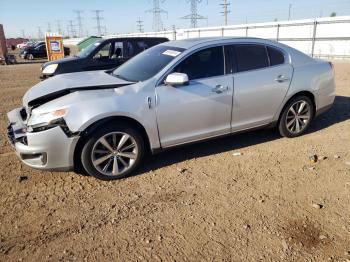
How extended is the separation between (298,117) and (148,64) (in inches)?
105

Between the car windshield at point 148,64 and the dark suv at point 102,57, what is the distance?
14.5ft

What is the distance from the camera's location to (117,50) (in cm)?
966

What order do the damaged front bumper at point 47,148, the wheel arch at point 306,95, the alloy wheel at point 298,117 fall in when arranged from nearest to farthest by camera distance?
1. the damaged front bumper at point 47,148
2. the wheel arch at point 306,95
3. the alloy wheel at point 298,117

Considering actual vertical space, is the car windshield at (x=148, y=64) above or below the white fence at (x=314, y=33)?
above

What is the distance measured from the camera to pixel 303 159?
4.65m

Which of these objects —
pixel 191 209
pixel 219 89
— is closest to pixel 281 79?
pixel 219 89

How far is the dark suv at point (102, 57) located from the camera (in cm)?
915

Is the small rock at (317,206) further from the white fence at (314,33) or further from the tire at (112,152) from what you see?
the white fence at (314,33)

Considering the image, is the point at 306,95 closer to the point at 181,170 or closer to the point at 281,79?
the point at 281,79

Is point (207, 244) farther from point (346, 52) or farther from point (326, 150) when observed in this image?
point (346, 52)

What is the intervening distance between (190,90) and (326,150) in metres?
2.39

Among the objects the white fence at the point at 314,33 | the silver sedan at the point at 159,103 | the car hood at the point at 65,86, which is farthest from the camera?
the white fence at the point at 314,33

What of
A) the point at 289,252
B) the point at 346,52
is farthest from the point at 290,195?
the point at 346,52

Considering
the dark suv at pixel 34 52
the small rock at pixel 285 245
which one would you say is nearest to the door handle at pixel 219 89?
the small rock at pixel 285 245
